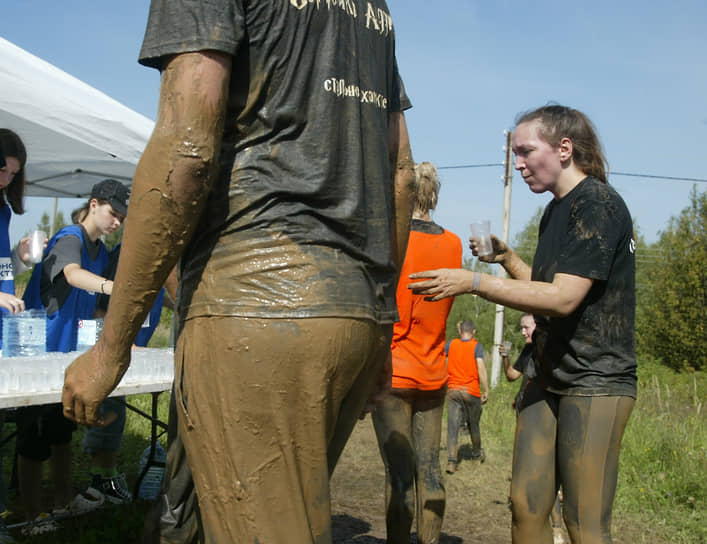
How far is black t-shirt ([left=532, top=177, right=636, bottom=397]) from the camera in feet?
8.61

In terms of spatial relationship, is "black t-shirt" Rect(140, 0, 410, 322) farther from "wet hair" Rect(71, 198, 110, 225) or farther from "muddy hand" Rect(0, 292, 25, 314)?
"wet hair" Rect(71, 198, 110, 225)

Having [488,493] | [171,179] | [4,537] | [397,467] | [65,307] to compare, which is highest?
[171,179]

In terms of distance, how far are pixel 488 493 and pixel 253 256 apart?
5780 mm

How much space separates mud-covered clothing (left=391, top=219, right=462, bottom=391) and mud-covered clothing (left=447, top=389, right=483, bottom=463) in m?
3.96

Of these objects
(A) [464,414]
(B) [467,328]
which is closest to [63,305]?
(A) [464,414]

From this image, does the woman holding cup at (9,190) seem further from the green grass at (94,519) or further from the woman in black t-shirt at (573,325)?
the woman in black t-shirt at (573,325)

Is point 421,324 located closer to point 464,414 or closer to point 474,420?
point 474,420

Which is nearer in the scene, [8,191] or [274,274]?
[274,274]

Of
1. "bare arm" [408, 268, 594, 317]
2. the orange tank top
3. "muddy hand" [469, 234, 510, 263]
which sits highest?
"muddy hand" [469, 234, 510, 263]

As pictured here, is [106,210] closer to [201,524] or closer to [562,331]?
[562,331]

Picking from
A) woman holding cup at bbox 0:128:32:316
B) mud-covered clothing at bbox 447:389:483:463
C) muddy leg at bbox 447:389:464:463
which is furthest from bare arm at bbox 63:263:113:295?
mud-covered clothing at bbox 447:389:483:463

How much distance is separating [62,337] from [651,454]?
5.74 metres

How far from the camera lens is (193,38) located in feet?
4.52

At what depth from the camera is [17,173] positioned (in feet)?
13.7
